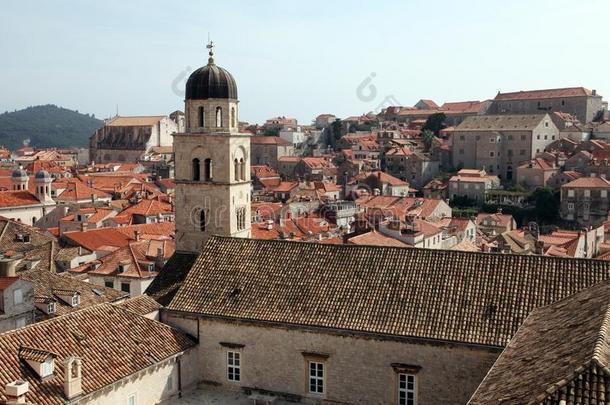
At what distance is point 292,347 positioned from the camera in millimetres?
23078

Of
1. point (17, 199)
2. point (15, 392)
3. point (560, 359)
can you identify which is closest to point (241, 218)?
point (15, 392)

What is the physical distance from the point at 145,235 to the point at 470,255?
33135mm

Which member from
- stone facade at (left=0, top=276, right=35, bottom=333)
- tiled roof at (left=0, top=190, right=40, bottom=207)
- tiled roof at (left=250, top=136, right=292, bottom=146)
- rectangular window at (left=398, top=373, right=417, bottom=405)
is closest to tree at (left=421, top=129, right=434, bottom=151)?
tiled roof at (left=250, top=136, right=292, bottom=146)

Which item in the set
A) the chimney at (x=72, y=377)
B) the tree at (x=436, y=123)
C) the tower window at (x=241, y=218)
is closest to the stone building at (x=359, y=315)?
the tower window at (x=241, y=218)

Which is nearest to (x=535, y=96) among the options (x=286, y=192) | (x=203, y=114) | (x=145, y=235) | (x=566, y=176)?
(x=566, y=176)

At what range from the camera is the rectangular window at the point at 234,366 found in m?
24.2

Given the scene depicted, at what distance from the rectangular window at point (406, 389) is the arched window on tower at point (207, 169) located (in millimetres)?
13583

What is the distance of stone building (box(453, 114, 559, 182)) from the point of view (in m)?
108

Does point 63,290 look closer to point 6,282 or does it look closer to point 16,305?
point 16,305

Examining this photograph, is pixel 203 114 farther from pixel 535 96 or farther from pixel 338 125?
pixel 338 125

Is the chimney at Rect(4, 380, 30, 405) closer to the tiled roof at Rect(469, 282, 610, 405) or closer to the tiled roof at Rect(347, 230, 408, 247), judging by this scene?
the tiled roof at Rect(469, 282, 610, 405)

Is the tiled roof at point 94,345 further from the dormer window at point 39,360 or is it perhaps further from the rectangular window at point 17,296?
the rectangular window at point 17,296

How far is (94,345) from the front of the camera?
69.9ft

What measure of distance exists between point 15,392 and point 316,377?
386 inches
